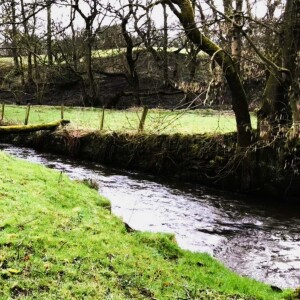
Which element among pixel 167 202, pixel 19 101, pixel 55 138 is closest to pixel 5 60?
pixel 19 101

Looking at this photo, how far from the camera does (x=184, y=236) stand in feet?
36.8

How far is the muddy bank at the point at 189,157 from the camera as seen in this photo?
52.7ft

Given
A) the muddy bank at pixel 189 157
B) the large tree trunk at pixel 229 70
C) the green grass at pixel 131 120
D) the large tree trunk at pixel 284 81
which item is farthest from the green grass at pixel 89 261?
the large tree trunk at pixel 229 70

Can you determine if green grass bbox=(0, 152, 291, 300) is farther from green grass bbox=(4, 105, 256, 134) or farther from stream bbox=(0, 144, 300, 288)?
green grass bbox=(4, 105, 256, 134)

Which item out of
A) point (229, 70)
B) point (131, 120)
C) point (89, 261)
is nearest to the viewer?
point (89, 261)

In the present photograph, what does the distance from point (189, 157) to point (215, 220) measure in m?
5.61

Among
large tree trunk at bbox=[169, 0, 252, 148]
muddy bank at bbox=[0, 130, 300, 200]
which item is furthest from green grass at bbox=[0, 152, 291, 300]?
large tree trunk at bbox=[169, 0, 252, 148]

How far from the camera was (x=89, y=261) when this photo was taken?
6.97 m

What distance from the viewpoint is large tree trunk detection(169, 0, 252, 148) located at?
14.6 m

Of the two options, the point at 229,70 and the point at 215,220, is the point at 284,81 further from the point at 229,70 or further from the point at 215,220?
the point at 215,220

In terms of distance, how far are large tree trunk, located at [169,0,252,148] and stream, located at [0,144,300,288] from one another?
2484 mm

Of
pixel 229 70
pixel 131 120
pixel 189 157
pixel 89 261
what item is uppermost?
pixel 229 70

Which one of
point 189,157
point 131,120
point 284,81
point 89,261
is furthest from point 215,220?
point 131,120

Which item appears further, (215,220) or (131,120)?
(131,120)
